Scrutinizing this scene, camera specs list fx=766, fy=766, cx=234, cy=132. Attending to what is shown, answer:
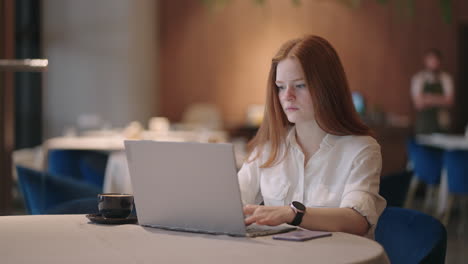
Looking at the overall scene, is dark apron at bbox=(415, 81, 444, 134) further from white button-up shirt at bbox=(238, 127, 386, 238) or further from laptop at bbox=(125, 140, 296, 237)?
laptop at bbox=(125, 140, 296, 237)

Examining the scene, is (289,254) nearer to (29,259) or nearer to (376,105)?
(29,259)

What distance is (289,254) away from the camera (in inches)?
66.4

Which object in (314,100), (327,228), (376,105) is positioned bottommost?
(376,105)

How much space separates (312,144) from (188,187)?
71 centimetres

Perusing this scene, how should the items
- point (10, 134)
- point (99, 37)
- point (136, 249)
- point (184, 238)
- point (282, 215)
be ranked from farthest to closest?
1. point (99, 37)
2. point (10, 134)
3. point (282, 215)
4. point (184, 238)
5. point (136, 249)

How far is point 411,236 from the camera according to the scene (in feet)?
7.25

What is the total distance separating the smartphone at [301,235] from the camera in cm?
186

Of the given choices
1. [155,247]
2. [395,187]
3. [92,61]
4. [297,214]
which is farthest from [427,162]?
[155,247]

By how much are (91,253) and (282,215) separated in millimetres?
571

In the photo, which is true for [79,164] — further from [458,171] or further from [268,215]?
[268,215]

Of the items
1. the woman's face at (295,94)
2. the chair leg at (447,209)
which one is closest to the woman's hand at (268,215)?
the woman's face at (295,94)

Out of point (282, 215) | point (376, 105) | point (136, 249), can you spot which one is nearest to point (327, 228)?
point (282, 215)

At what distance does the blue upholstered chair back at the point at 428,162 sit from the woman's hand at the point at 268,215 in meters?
5.96

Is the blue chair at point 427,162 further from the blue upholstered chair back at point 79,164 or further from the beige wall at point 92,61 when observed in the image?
the beige wall at point 92,61
